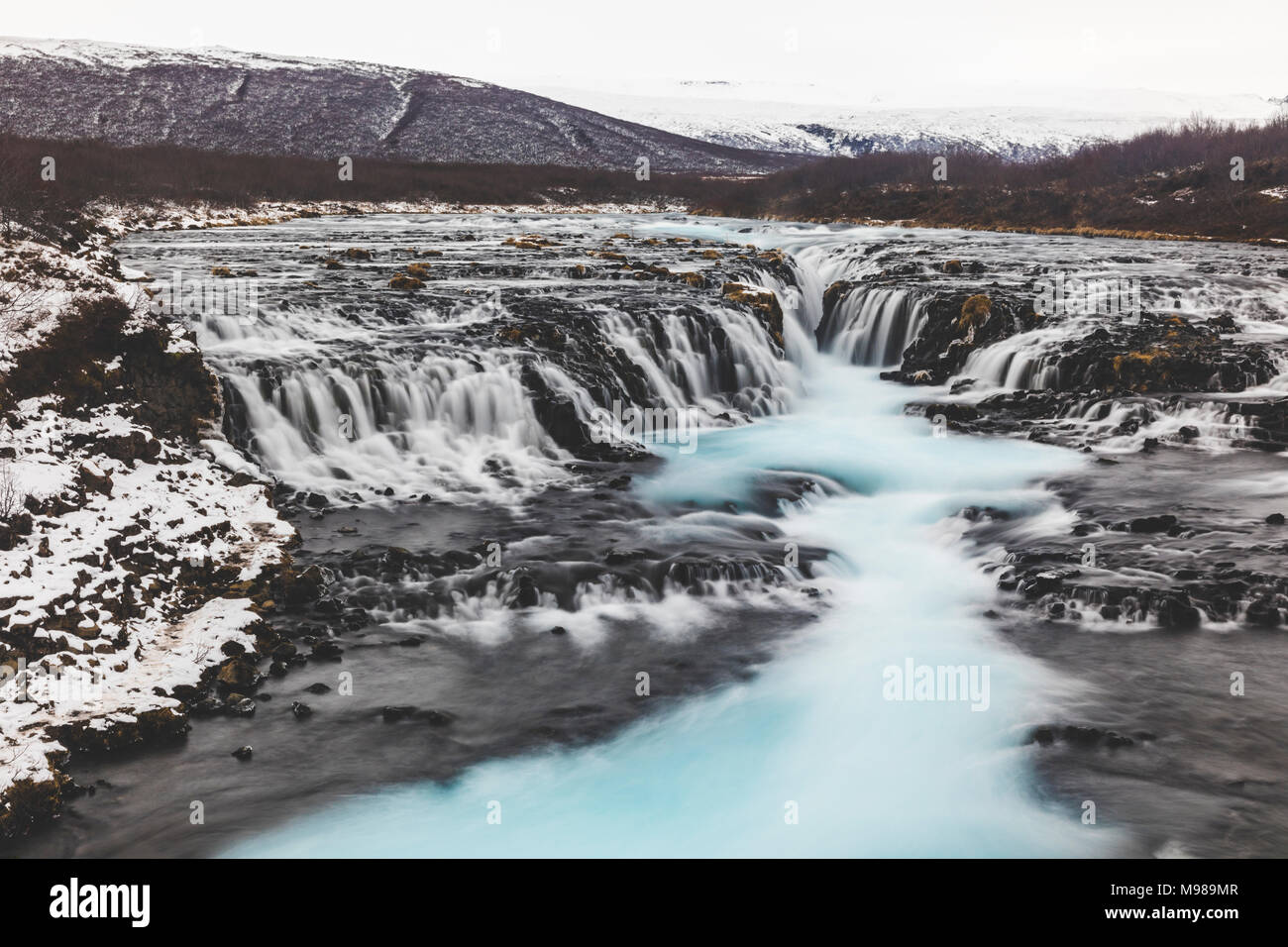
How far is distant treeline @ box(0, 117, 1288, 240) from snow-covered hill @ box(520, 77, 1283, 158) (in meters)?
78.5

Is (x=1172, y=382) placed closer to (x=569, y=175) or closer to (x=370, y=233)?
(x=370, y=233)

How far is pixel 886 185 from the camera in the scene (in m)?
48.2

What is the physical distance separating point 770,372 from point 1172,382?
7.07 meters

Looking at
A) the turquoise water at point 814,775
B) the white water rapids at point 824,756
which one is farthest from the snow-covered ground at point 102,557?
the turquoise water at point 814,775

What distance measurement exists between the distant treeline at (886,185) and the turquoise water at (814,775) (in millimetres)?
17558

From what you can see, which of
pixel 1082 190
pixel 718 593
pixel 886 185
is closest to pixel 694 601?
pixel 718 593

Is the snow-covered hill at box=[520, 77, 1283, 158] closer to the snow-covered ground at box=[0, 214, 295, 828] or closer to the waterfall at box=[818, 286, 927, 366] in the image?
the waterfall at box=[818, 286, 927, 366]

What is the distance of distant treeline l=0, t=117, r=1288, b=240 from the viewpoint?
112 ft

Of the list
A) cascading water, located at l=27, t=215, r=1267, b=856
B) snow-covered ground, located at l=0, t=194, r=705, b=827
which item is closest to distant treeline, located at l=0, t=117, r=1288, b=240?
snow-covered ground, located at l=0, t=194, r=705, b=827

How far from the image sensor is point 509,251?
27.7m

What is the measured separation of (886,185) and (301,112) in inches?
2719

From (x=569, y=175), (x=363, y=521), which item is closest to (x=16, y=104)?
(x=569, y=175)

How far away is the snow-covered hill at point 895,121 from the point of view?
14012 cm
